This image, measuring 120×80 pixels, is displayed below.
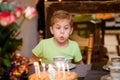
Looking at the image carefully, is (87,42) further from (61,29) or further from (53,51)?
(61,29)

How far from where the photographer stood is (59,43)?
102 inches

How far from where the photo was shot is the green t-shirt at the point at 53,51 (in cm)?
260

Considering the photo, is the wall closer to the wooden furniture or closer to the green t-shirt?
the wooden furniture

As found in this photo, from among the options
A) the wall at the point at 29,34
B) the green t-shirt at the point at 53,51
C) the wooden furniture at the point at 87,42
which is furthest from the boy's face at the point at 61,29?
the wall at the point at 29,34

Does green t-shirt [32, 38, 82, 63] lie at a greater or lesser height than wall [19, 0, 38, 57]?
lesser

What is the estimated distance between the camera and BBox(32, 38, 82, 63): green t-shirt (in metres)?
2.60

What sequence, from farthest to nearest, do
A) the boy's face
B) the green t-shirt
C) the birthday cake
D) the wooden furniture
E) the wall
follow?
1. the wall
2. the wooden furniture
3. the green t-shirt
4. the boy's face
5. the birthday cake

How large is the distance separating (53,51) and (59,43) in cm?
8

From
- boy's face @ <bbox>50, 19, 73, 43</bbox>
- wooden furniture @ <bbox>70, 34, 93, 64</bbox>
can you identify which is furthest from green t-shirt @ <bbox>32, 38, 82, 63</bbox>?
wooden furniture @ <bbox>70, 34, 93, 64</bbox>

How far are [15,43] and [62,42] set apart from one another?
3.45 feet

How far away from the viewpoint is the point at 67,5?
4.09 metres

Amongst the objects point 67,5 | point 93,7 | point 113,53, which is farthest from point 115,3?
point 113,53

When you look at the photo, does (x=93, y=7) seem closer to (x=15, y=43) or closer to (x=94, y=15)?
(x=94, y=15)

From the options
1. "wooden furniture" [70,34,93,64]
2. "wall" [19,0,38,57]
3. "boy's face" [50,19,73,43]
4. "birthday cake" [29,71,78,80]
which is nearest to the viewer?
"birthday cake" [29,71,78,80]
